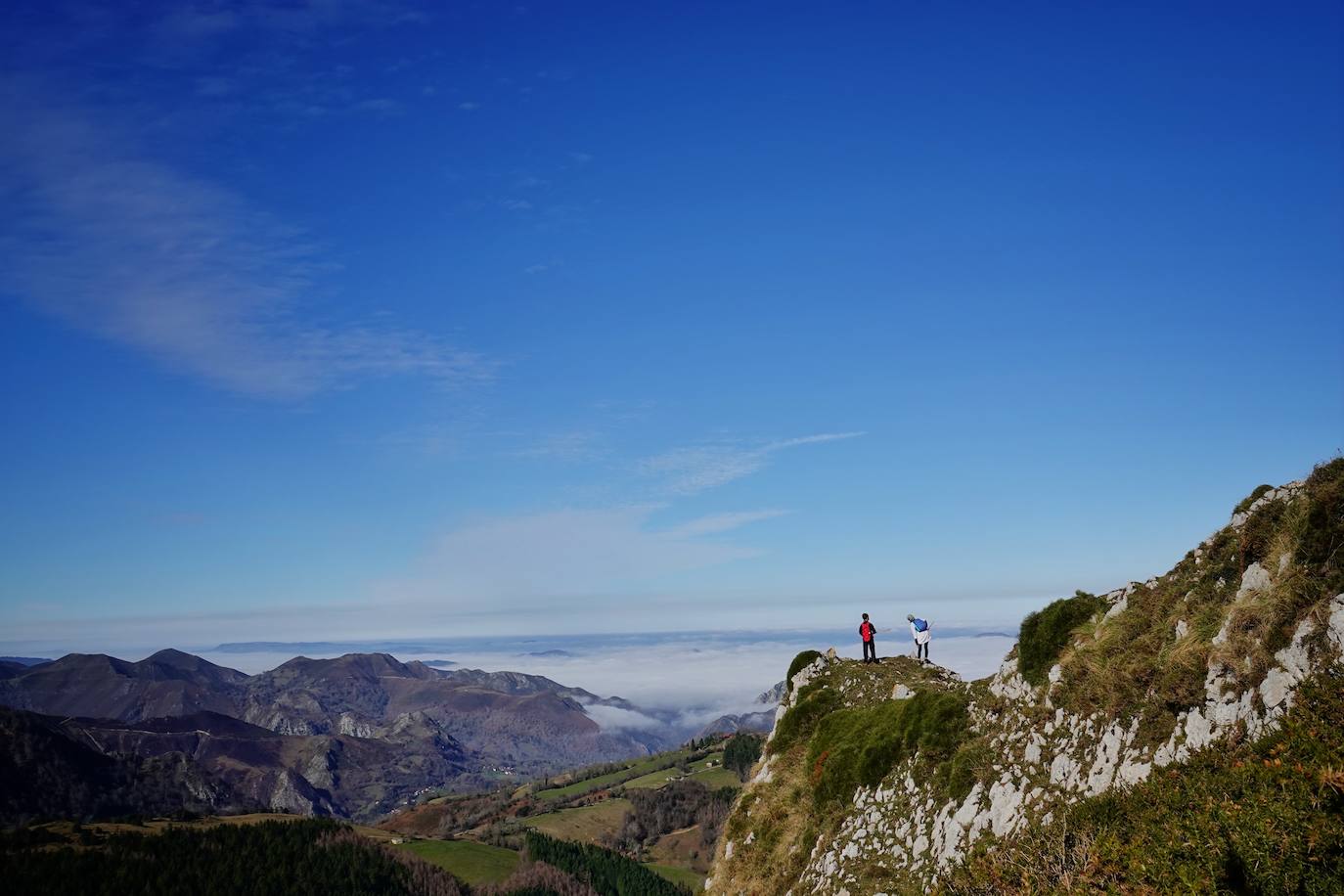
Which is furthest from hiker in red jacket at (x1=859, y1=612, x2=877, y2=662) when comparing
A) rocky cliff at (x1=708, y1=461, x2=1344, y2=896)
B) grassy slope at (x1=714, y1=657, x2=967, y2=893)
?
rocky cliff at (x1=708, y1=461, x2=1344, y2=896)

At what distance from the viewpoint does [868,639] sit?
145 feet

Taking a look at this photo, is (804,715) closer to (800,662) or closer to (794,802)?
(794,802)

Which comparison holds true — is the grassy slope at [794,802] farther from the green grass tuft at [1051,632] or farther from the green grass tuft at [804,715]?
the green grass tuft at [1051,632]

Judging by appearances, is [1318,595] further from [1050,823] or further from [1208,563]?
[1050,823]

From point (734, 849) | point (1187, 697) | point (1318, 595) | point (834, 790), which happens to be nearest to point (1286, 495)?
point (1318, 595)

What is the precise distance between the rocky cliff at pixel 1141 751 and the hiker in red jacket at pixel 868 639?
10.0 meters

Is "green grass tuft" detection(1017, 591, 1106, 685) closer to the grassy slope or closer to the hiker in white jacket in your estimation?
the grassy slope

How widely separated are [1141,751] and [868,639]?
2672 cm

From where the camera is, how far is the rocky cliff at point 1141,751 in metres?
12.4

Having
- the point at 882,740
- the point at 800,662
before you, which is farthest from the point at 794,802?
the point at 800,662

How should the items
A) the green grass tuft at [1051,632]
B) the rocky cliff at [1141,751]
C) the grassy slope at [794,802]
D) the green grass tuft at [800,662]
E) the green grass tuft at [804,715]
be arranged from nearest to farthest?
the rocky cliff at [1141,751] → the green grass tuft at [1051,632] → the grassy slope at [794,802] → the green grass tuft at [804,715] → the green grass tuft at [800,662]

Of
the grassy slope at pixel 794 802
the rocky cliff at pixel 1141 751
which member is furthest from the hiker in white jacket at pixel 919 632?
the rocky cliff at pixel 1141 751

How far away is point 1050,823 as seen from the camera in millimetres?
17844

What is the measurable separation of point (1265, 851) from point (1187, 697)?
6282 millimetres
